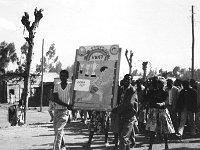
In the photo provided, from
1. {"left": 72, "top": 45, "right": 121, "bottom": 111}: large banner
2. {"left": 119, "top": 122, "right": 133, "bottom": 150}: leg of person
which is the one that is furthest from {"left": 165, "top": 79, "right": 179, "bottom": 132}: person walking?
{"left": 119, "top": 122, "right": 133, "bottom": 150}: leg of person

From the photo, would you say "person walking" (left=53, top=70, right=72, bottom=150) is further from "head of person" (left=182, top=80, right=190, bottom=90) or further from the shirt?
"head of person" (left=182, top=80, right=190, bottom=90)

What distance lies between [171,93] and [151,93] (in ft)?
10.2

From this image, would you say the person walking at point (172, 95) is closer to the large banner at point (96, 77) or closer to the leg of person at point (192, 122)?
the leg of person at point (192, 122)

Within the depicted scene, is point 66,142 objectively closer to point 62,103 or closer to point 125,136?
point 62,103

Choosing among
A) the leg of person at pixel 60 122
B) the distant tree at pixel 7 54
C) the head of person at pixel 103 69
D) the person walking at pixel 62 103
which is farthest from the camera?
the distant tree at pixel 7 54

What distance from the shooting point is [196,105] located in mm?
12523

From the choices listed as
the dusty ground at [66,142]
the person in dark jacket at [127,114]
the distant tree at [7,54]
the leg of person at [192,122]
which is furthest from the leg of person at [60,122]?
the distant tree at [7,54]

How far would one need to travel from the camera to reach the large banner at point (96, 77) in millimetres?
8914

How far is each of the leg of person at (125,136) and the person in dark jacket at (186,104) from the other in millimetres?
3839

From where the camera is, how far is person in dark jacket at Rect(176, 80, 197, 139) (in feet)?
39.8

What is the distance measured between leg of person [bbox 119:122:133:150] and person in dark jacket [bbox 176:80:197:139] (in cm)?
384

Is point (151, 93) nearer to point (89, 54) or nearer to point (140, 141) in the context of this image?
point (89, 54)

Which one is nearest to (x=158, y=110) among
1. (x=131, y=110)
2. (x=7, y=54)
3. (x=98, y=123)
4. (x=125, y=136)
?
(x=131, y=110)

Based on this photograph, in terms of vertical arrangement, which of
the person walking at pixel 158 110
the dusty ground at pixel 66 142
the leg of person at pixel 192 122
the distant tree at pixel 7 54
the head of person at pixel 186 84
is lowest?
the dusty ground at pixel 66 142
